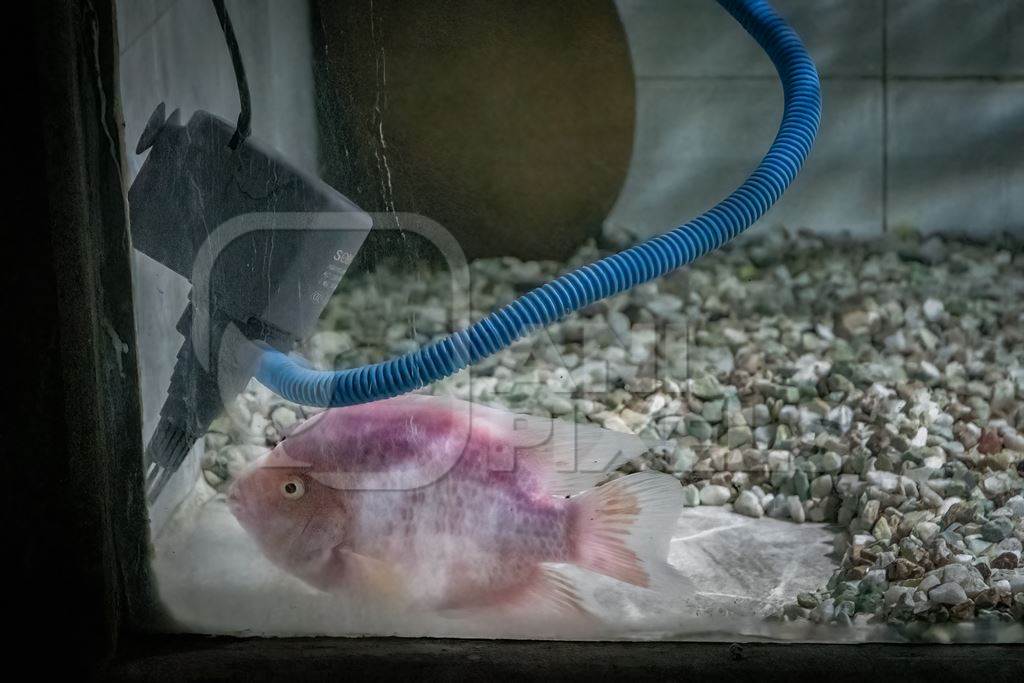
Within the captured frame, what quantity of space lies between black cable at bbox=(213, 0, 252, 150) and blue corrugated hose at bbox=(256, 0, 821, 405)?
21 cm

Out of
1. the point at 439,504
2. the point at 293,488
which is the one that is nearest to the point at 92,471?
the point at 293,488

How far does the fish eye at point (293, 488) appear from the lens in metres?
0.88

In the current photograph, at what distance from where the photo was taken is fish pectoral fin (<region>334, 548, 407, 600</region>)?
2.93ft

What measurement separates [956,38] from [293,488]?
0.92 m

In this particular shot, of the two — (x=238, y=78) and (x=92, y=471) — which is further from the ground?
(x=238, y=78)

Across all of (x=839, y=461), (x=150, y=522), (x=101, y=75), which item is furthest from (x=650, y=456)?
(x=101, y=75)

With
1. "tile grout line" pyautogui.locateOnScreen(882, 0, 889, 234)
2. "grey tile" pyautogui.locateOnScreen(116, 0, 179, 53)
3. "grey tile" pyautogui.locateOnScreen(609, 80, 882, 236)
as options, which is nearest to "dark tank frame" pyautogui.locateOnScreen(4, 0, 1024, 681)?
"grey tile" pyautogui.locateOnScreen(116, 0, 179, 53)

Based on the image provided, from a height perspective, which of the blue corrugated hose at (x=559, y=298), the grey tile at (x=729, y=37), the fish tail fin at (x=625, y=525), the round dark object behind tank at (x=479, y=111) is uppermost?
the grey tile at (x=729, y=37)

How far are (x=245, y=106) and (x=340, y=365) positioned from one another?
0.88ft

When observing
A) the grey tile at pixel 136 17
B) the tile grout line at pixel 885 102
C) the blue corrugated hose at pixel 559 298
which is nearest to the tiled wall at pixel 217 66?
the grey tile at pixel 136 17

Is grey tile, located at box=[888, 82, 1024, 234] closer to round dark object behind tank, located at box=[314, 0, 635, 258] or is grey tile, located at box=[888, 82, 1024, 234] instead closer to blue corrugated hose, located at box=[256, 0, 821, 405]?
blue corrugated hose, located at box=[256, 0, 821, 405]

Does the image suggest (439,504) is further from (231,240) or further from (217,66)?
(217,66)

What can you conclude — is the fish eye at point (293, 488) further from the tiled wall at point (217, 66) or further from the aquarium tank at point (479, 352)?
the tiled wall at point (217, 66)

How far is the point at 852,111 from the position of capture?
116 centimetres
